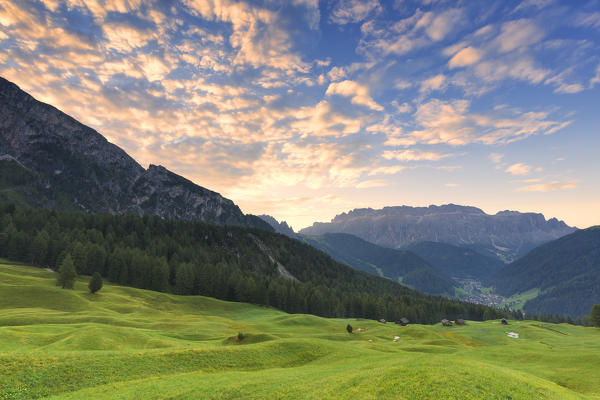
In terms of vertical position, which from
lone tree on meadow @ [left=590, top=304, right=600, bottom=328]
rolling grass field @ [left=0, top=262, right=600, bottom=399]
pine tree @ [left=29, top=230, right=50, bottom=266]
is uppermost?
pine tree @ [left=29, top=230, right=50, bottom=266]

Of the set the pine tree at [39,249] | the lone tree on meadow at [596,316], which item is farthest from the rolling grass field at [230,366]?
the lone tree on meadow at [596,316]

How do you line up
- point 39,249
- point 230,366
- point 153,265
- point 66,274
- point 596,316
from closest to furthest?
point 230,366
point 66,274
point 596,316
point 39,249
point 153,265

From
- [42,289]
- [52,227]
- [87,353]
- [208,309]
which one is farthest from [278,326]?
[52,227]

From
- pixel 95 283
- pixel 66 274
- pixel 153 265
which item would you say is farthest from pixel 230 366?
pixel 153 265

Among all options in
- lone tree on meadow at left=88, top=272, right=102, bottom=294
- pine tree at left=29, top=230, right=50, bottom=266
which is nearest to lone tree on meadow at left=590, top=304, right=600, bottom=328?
lone tree on meadow at left=88, top=272, right=102, bottom=294

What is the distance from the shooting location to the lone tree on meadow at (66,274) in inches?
3364

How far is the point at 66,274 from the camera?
282ft

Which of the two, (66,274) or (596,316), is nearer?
(66,274)

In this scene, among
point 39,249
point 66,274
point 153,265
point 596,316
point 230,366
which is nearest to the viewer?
point 230,366

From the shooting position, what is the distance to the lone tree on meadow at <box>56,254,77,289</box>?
8544 centimetres

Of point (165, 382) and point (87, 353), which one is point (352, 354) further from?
point (87, 353)

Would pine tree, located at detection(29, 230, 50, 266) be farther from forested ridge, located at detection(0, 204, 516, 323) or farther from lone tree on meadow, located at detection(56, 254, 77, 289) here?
lone tree on meadow, located at detection(56, 254, 77, 289)

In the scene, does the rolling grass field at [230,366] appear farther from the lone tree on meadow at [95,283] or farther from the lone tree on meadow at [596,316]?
the lone tree on meadow at [596,316]

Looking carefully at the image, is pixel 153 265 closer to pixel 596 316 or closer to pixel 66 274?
pixel 66 274
